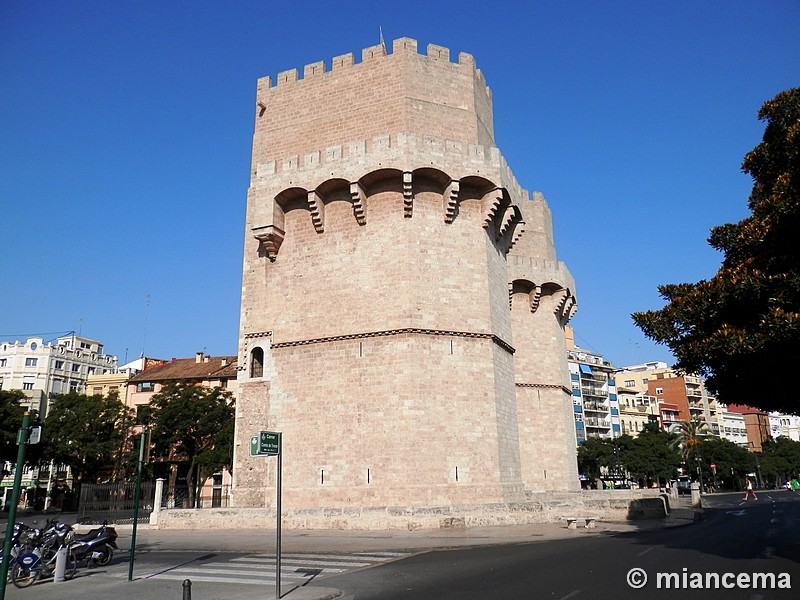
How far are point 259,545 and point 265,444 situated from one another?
615 centimetres

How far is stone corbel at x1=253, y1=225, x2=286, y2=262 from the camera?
68.4ft

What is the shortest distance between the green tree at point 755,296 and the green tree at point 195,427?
3194 centimetres

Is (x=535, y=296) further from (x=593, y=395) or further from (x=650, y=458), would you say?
(x=593, y=395)

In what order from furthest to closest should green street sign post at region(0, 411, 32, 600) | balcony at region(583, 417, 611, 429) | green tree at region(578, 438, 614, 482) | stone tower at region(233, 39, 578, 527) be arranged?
balcony at region(583, 417, 611, 429) < green tree at region(578, 438, 614, 482) < stone tower at region(233, 39, 578, 527) < green street sign post at region(0, 411, 32, 600)

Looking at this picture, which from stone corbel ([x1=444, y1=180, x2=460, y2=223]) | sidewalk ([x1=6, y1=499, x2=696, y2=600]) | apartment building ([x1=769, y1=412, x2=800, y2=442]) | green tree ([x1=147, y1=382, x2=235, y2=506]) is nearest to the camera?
sidewalk ([x1=6, y1=499, x2=696, y2=600])

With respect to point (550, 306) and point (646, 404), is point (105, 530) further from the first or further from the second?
point (646, 404)

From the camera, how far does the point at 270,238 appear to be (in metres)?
21.0

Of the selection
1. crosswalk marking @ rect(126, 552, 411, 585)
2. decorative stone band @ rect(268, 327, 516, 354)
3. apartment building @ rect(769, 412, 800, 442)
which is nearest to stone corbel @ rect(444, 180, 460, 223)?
decorative stone band @ rect(268, 327, 516, 354)

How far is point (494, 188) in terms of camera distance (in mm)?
20203

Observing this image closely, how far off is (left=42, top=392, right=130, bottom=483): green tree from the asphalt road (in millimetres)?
35677

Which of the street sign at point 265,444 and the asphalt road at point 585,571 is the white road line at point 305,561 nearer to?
the asphalt road at point 585,571

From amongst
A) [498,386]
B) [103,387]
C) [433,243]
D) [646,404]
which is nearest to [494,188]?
[433,243]

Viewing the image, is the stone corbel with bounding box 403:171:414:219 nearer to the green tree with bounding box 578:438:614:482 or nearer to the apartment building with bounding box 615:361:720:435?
the green tree with bounding box 578:438:614:482

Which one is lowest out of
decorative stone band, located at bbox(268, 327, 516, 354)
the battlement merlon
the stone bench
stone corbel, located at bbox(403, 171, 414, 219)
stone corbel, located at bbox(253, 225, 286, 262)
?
the stone bench
